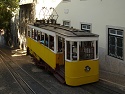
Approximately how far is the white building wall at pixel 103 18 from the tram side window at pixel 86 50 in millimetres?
2057

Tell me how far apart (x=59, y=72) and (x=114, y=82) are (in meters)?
3.00

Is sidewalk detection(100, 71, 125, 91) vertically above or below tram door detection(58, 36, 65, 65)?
below

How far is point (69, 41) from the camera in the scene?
1145 centimetres

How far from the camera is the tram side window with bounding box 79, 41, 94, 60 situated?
37.9 ft

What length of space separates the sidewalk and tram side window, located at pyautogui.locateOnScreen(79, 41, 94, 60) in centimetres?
146

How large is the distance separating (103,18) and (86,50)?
3516 mm

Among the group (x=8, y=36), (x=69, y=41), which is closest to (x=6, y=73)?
(x=69, y=41)

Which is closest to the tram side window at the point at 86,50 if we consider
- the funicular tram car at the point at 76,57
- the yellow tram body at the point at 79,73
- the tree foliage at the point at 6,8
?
the funicular tram car at the point at 76,57

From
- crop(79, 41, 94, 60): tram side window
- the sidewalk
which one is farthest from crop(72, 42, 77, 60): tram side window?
the sidewalk

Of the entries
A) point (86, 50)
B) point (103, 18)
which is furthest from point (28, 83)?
point (103, 18)

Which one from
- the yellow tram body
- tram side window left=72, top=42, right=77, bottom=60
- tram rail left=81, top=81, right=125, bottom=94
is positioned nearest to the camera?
tram rail left=81, top=81, right=125, bottom=94

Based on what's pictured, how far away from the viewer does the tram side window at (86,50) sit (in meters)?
11.5

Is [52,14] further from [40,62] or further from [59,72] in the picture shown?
[59,72]

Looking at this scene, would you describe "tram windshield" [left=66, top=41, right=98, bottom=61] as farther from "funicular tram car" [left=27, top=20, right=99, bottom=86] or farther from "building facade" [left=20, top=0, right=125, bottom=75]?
"building facade" [left=20, top=0, right=125, bottom=75]
